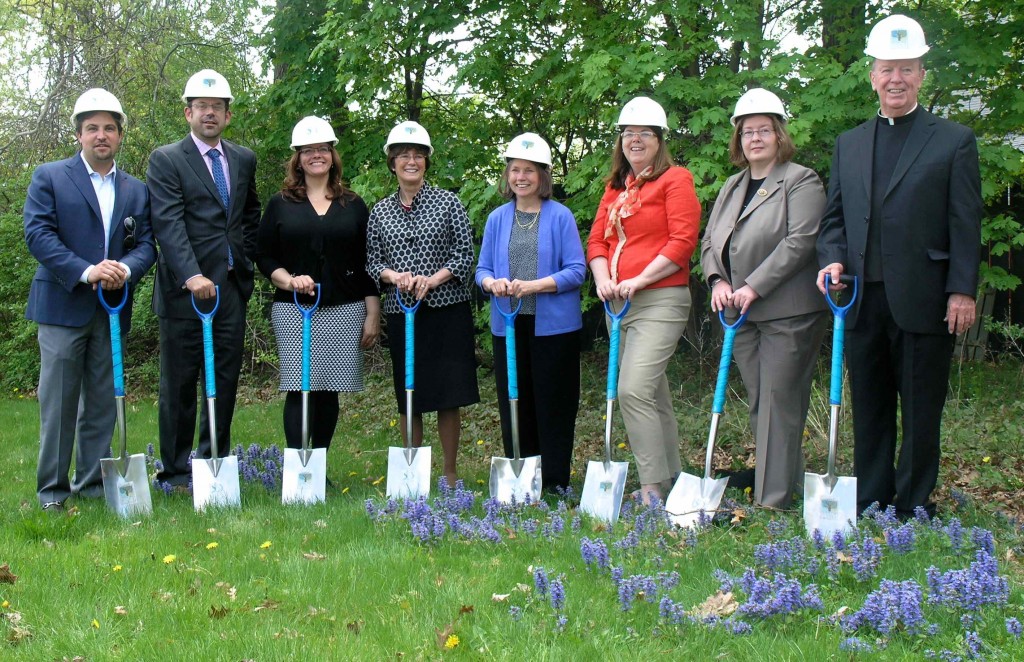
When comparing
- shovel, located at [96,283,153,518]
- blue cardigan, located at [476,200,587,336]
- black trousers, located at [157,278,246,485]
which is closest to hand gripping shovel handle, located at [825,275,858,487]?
blue cardigan, located at [476,200,587,336]

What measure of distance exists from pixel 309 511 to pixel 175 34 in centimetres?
943

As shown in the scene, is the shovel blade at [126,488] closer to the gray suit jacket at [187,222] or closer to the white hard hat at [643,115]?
the gray suit jacket at [187,222]

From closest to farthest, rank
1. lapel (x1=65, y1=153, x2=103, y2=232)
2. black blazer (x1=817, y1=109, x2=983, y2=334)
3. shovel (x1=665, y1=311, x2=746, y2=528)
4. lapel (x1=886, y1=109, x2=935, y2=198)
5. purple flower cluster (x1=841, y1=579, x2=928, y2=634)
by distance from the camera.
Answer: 1. purple flower cluster (x1=841, y1=579, x2=928, y2=634)
2. black blazer (x1=817, y1=109, x2=983, y2=334)
3. lapel (x1=886, y1=109, x2=935, y2=198)
4. shovel (x1=665, y1=311, x2=746, y2=528)
5. lapel (x1=65, y1=153, x2=103, y2=232)

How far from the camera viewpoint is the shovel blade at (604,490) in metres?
5.00

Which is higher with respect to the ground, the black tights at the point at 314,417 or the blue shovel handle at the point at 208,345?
the blue shovel handle at the point at 208,345

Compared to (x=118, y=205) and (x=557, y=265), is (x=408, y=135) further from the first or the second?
(x=118, y=205)

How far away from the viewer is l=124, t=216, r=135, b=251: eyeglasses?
5410 mm

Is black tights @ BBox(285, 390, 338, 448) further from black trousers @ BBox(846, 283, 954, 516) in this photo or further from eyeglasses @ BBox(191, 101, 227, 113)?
black trousers @ BBox(846, 283, 954, 516)

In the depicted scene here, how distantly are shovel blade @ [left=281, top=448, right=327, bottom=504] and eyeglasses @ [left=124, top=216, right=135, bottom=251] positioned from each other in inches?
57.3

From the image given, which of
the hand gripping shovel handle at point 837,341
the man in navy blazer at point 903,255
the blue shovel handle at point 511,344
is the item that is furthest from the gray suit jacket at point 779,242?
the blue shovel handle at point 511,344

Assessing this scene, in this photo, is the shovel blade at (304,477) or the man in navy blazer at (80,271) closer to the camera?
the man in navy blazer at (80,271)

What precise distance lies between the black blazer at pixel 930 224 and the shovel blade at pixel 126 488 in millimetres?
3848

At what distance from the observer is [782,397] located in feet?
16.4

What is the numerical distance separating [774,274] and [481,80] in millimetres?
4913
